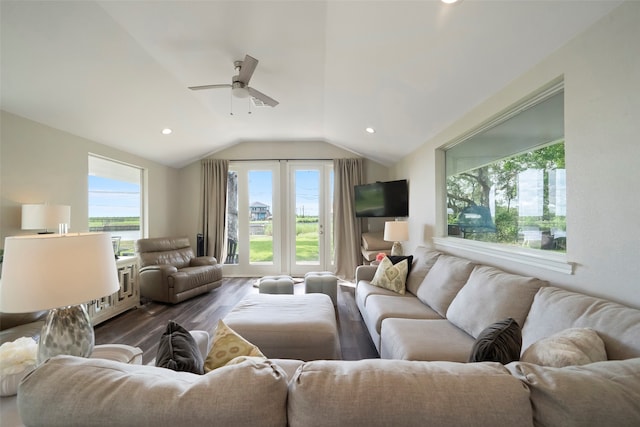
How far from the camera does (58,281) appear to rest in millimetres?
905

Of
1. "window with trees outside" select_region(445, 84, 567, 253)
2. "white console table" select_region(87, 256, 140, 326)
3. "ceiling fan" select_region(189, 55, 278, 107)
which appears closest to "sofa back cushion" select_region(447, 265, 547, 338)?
"window with trees outside" select_region(445, 84, 567, 253)

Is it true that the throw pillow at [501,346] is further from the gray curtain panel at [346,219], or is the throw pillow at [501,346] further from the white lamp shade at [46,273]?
the gray curtain panel at [346,219]

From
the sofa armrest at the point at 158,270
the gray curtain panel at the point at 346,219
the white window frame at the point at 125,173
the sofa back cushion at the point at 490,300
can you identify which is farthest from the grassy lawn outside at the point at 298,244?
the sofa back cushion at the point at 490,300

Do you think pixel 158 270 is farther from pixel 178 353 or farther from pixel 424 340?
pixel 424 340

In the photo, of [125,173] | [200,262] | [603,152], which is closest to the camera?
[603,152]

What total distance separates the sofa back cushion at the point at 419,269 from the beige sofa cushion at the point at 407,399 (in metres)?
2.05

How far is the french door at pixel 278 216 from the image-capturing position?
16.7 feet

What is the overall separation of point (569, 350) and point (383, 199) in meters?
3.56

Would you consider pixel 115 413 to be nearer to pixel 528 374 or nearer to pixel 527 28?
pixel 528 374

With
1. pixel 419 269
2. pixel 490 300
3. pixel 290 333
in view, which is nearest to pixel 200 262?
pixel 290 333

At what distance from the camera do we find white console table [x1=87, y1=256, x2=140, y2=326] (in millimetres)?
2809

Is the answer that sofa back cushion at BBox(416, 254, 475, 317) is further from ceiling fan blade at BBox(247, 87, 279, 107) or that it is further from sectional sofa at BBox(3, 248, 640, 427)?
ceiling fan blade at BBox(247, 87, 279, 107)

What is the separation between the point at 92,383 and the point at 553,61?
2.68m

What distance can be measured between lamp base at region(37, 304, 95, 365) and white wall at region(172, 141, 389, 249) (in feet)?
14.1
